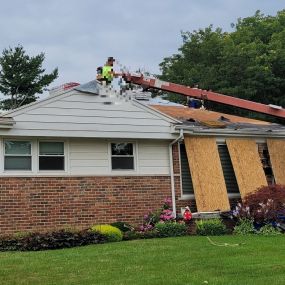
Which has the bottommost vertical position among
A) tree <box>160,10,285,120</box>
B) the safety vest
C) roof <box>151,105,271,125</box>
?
roof <box>151,105,271,125</box>

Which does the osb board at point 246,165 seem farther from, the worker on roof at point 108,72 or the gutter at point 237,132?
the worker on roof at point 108,72

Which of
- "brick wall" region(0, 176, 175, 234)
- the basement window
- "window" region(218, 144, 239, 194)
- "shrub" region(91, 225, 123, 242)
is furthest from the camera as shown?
the basement window

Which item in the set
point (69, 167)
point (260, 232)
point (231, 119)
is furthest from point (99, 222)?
point (231, 119)

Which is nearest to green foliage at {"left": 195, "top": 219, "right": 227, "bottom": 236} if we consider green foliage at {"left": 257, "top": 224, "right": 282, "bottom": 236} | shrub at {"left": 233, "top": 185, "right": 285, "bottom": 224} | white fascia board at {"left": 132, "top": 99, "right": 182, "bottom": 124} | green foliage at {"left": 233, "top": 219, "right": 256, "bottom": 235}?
green foliage at {"left": 233, "top": 219, "right": 256, "bottom": 235}

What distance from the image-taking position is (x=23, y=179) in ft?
46.1

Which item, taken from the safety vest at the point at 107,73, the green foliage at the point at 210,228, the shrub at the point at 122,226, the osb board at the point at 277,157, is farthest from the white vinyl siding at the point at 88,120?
the osb board at the point at 277,157

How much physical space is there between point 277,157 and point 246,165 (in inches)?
56.0

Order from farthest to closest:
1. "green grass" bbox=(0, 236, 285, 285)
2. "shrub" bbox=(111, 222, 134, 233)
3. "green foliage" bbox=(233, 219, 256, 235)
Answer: "green foliage" bbox=(233, 219, 256, 235)
"shrub" bbox=(111, 222, 134, 233)
"green grass" bbox=(0, 236, 285, 285)

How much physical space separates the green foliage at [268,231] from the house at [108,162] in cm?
162

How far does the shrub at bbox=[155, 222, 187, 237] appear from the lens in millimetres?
14281

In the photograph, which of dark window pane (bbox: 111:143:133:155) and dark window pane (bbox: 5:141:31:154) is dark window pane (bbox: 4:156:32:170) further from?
dark window pane (bbox: 111:143:133:155)

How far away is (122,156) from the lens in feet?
51.0

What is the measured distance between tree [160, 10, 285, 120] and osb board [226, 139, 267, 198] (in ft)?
42.8

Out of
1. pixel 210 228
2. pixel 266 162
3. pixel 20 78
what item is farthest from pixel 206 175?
pixel 20 78
